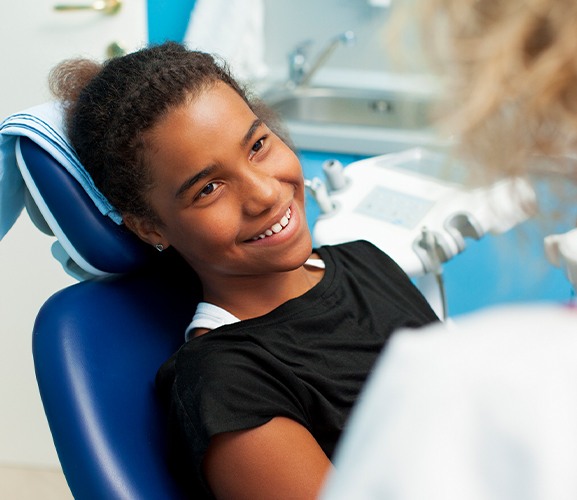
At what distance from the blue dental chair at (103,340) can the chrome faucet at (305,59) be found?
1500mm

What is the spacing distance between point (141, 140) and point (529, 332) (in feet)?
2.44

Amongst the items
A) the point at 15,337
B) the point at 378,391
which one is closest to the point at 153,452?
the point at 378,391

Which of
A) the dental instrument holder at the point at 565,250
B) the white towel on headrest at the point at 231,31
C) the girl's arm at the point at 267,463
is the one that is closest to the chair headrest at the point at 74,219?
the girl's arm at the point at 267,463

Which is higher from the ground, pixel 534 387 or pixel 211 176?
pixel 534 387

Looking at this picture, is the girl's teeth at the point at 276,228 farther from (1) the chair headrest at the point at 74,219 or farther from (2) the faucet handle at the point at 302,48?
(2) the faucet handle at the point at 302,48

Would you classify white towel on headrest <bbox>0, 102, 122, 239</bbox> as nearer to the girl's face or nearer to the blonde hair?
the girl's face

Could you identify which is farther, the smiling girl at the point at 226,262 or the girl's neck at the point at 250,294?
the girl's neck at the point at 250,294

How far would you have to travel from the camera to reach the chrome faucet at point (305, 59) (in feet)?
8.55

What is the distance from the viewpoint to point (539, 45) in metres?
0.50

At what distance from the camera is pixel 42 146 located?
45.0 inches

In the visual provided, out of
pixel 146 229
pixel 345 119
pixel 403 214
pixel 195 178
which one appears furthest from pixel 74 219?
pixel 345 119

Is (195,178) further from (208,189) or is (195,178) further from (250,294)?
(250,294)

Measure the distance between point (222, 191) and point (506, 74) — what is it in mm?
646

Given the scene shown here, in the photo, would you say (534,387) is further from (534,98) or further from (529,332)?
(534,98)
